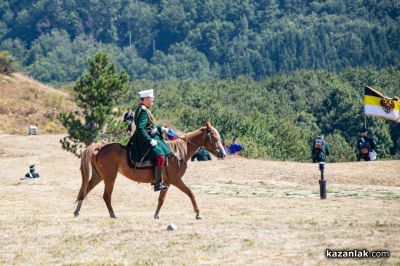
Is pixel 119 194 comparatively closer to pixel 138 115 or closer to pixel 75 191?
pixel 75 191

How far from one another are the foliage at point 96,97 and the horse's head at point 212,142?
80.0 ft

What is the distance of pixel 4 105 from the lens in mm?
73500

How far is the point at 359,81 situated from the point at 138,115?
111858 mm

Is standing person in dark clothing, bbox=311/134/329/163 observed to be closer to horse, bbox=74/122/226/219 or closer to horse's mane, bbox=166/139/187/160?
horse, bbox=74/122/226/219

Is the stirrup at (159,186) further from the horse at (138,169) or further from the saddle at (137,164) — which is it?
the saddle at (137,164)

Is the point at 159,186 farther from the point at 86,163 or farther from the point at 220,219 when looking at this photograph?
the point at 86,163

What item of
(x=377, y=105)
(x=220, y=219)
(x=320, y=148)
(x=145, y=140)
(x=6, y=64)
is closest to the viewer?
(x=220, y=219)

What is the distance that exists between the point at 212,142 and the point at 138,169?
76.6 inches

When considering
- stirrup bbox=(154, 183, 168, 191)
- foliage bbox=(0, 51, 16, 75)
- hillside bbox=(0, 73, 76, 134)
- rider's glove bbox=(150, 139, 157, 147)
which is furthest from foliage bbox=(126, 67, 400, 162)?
rider's glove bbox=(150, 139, 157, 147)

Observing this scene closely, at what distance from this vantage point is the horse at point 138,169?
2200 centimetres

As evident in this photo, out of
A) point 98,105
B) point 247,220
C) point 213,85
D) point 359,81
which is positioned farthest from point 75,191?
point 359,81

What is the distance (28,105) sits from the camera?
75.1 m

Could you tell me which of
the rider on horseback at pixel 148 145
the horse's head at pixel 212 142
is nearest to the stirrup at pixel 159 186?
the rider on horseback at pixel 148 145

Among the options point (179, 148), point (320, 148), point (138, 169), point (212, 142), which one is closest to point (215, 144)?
point (212, 142)
